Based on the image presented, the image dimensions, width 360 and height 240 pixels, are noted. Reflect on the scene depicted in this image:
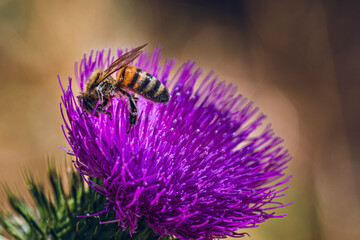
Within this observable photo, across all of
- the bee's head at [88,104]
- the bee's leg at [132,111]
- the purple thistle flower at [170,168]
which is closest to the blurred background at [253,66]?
the purple thistle flower at [170,168]

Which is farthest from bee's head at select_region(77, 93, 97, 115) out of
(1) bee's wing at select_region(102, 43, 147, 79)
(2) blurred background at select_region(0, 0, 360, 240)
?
(2) blurred background at select_region(0, 0, 360, 240)

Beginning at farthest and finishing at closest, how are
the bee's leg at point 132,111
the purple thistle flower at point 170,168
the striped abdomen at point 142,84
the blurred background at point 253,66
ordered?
the blurred background at point 253,66
the striped abdomen at point 142,84
the bee's leg at point 132,111
the purple thistle flower at point 170,168

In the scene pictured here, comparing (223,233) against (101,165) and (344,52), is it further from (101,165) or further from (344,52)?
(344,52)

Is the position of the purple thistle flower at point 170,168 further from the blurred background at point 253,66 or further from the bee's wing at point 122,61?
the blurred background at point 253,66

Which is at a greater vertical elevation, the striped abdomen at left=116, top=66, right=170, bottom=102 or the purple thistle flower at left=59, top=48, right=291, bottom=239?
the striped abdomen at left=116, top=66, right=170, bottom=102

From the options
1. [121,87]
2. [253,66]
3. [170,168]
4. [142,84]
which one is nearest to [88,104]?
[121,87]

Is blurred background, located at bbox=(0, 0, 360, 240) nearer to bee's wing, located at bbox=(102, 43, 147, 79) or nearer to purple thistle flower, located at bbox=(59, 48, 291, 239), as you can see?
purple thistle flower, located at bbox=(59, 48, 291, 239)
